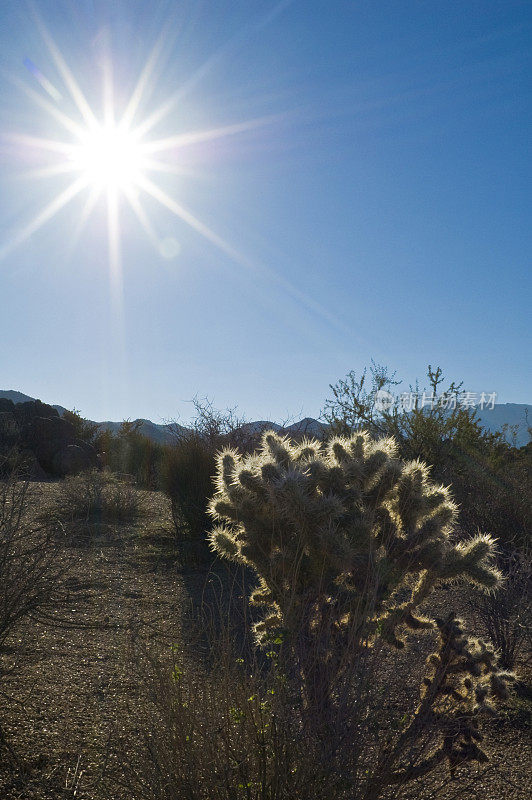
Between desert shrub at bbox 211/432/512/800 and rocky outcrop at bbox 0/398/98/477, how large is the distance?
1575cm

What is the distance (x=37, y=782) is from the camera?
294 centimetres

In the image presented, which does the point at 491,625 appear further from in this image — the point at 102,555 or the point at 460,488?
the point at 102,555

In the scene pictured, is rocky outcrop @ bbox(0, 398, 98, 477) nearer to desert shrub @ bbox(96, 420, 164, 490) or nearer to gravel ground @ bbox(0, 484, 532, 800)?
desert shrub @ bbox(96, 420, 164, 490)

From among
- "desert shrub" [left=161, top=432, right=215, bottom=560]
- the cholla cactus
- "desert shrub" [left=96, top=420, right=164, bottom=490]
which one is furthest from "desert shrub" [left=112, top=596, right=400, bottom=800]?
"desert shrub" [left=96, top=420, right=164, bottom=490]

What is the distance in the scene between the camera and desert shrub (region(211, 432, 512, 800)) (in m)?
3.15

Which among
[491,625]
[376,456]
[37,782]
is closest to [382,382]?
[491,625]

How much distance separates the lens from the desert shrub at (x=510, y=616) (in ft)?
16.1

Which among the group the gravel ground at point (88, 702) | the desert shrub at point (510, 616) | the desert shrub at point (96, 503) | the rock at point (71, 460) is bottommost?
the gravel ground at point (88, 702)

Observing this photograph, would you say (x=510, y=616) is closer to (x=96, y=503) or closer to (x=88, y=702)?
(x=88, y=702)

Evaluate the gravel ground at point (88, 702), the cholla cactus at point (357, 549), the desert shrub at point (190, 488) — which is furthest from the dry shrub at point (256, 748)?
the desert shrub at point (190, 488)

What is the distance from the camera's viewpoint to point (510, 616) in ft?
16.7

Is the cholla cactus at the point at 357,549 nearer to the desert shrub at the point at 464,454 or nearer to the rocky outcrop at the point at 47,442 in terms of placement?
the desert shrub at the point at 464,454

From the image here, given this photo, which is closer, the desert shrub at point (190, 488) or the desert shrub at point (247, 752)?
→ the desert shrub at point (247, 752)

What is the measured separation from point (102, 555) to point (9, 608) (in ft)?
14.7
